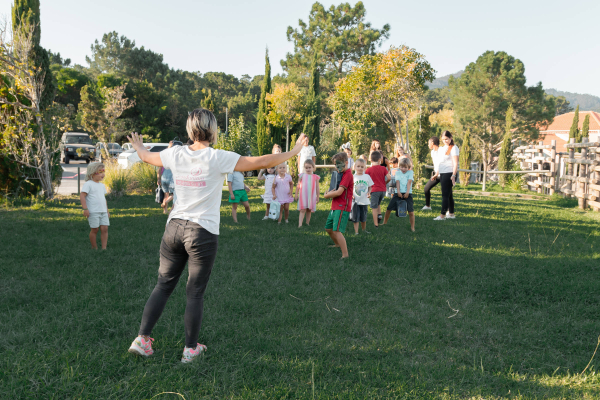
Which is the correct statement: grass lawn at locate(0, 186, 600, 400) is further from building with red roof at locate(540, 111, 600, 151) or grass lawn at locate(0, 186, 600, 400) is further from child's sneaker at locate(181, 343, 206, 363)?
building with red roof at locate(540, 111, 600, 151)

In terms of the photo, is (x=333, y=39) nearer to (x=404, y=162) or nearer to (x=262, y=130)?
(x=262, y=130)

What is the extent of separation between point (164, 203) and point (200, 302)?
24.5ft

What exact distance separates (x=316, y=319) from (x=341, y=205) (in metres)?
2.56

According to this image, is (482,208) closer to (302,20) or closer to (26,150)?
(26,150)

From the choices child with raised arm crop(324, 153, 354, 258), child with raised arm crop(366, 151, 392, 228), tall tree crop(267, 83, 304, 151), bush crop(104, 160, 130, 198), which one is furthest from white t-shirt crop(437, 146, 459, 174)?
tall tree crop(267, 83, 304, 151)

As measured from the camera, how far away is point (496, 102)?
38.8m

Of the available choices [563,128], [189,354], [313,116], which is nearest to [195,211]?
[189,354]

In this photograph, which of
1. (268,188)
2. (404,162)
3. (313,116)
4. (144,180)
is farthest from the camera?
(313,116)

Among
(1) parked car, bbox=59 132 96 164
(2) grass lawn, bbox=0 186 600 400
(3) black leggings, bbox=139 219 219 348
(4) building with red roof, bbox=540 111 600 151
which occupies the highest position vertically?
(4) building with red roof, bbox=540 111 600 151

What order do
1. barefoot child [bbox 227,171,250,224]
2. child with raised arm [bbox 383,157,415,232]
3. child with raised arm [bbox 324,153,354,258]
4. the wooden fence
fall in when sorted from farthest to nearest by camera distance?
the wooden fence, barefoot child [bbox 227,171,250,224], child with raised arm [bbox 383,157,415,232], child with raised arm [bbox 324,153,354,258]

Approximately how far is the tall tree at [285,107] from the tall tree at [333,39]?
1224 cm

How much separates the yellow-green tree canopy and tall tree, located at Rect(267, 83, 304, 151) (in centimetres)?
733

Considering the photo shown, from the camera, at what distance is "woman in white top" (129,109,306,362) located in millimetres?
2916

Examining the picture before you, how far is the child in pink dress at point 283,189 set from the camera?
8773mm
